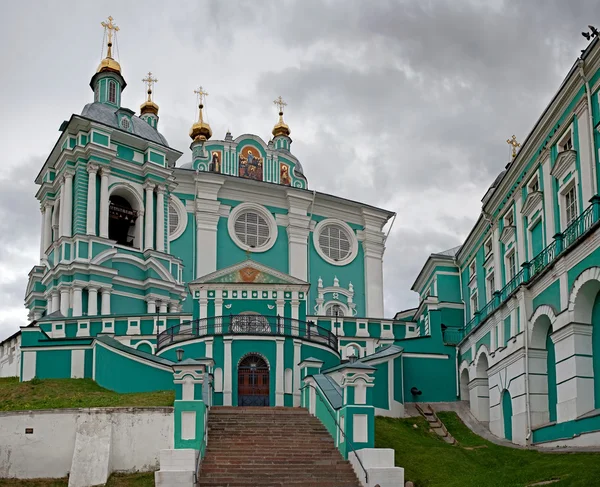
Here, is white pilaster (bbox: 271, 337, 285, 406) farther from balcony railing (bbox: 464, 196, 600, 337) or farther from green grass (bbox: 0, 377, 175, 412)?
balcony railing (bbox: 464, 196, 600, 337)

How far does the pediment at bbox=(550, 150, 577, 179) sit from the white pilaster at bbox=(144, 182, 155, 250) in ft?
76.1

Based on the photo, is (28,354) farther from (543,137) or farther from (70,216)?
(543,137)

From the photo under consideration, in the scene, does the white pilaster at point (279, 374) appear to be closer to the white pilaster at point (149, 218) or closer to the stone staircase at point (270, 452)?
the stone staircase at point (270, 452)

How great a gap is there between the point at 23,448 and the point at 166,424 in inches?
139

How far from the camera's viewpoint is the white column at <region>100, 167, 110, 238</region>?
42062 millimetres

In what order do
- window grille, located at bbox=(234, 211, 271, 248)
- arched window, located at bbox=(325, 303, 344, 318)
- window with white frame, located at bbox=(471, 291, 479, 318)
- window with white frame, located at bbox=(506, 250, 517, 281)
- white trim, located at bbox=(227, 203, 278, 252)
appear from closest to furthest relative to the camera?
window with white frame, located at bbox=(506, 250, 517, 281), window with white frame, located at bbox=(471, 291, 479, 318), white trim, located at bbox=(227, 203, 278, 252), window grille, located at bbox=(234, 211, 271, 248), arched window, located at bbox=(325, 303, 344, 318)

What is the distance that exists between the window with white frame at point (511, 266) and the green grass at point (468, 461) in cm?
491

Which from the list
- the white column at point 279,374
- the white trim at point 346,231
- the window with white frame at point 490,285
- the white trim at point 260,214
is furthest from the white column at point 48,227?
the window with white frame at point 490,285

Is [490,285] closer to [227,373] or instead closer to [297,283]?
[297,283]

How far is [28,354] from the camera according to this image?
3459 cm

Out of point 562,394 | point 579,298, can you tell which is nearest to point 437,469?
point 562,394

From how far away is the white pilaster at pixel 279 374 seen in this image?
99.0ft

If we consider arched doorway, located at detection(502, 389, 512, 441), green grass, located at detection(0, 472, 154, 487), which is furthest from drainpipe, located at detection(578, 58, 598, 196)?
green grass, located at detection(0, 472, 154, 487)

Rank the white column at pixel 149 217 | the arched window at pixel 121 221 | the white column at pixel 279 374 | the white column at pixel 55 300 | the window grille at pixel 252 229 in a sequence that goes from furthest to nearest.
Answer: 1. the window grille at pixel 252 229
2. the arched window at pixel 121 221
3. the white column at pixel 149 217
4. the white column at pixel 55 300
5. the white column at pixel 279 374
